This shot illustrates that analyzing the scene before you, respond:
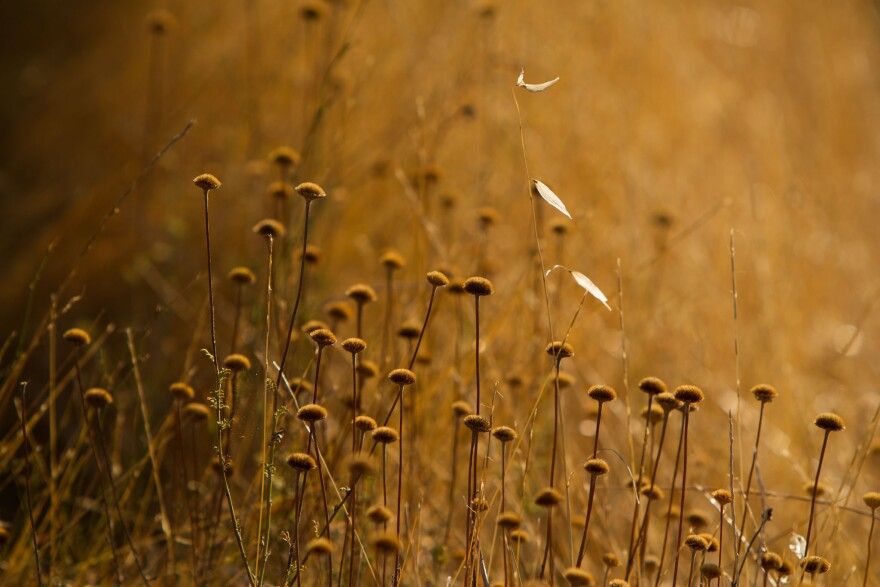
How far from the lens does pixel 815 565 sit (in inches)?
43.8

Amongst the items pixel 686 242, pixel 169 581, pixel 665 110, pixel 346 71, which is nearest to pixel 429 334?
pixel 169 581

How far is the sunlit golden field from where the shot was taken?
1447mm

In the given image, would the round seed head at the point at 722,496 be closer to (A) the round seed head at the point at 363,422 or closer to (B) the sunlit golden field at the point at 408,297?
(B) the sunlit golden field at the point at 408,297

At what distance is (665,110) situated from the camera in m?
3.55

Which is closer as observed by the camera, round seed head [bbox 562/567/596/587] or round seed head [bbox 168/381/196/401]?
round seed head [bbox 562/567/596/587]

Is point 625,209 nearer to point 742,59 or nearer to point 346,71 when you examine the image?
point 346,71

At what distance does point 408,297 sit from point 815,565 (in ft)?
3.25

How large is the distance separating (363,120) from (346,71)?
208 millimetres

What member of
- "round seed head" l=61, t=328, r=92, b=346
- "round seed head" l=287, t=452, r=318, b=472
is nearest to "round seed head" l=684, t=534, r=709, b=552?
"round seed head" l=287, t=452, r=318, b=472

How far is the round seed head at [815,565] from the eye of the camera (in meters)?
1.10

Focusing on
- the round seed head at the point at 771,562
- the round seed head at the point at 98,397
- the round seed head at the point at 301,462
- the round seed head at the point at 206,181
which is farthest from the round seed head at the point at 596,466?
the round seed head at the point at 98,397

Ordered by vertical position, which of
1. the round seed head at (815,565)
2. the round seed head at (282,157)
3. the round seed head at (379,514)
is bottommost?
the round seed head at (379,514)

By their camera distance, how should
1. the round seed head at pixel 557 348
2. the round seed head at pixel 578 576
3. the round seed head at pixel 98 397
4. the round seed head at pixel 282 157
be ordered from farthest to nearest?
the round seed head at pixel 282 157 < the round seed head at pixel 98 397 < the round seed head at pixel 557 348 < the round seed head at pixel 578 576

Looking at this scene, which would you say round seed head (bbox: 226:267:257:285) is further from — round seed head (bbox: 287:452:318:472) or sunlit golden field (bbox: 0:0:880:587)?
round seed head (bbox: 287:452:318:472)
